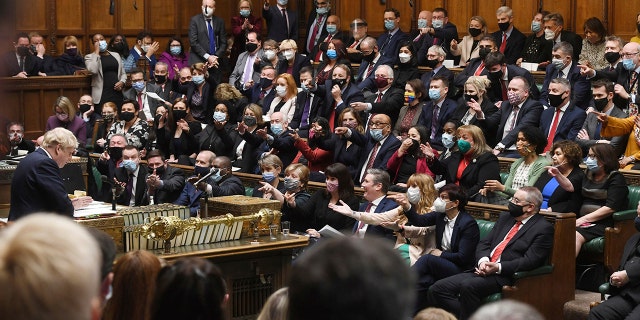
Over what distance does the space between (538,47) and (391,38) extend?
1839mm

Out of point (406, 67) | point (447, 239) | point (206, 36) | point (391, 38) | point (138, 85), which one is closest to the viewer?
point (447, 239)

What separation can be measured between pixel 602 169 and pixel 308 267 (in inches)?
244

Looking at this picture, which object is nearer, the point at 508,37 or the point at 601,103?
the point at 601,103

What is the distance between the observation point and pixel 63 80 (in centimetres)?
1295

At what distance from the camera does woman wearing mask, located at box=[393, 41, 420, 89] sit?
10828 mm

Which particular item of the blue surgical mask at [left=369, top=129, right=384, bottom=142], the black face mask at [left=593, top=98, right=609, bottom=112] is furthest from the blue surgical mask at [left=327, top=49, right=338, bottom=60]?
the black face mask at [left=593, top=98, right=609, bottom=112]

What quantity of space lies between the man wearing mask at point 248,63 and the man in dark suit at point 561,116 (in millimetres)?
4482

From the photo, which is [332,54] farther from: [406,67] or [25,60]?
[25,60]

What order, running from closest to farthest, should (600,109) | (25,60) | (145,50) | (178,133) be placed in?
1. (600,109)
2. (178,133)
3. (25,60)
4. (145,50)

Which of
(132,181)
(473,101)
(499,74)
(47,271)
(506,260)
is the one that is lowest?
(506,260)

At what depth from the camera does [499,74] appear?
9.91 m

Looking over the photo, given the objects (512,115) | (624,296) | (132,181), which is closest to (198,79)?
(132,181)

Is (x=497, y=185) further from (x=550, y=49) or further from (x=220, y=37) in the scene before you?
(x=220, y=37)

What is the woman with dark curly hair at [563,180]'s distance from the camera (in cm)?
731
